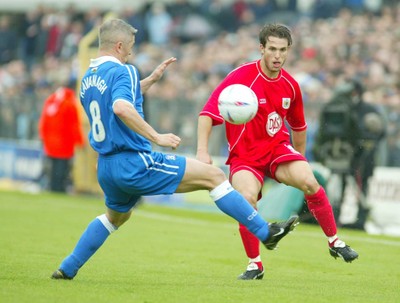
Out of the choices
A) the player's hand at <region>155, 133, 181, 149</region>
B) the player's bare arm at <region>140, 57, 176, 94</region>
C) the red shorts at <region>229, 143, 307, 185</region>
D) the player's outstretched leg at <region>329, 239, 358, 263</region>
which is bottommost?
the player's outstretched leg at <region>329, 239, 358, 263</region>

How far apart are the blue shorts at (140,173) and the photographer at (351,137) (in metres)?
9.30

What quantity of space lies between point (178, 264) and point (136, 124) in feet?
10.4

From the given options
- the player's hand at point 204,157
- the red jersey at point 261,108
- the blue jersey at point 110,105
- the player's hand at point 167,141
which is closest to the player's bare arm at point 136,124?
the player's hand at point 167,141

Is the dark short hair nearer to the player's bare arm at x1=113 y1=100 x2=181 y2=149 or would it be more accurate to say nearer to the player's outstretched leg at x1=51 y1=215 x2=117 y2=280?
the player's bare arm at x1=113 y1=100 x2=181 y2=149

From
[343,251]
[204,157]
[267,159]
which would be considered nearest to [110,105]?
[204,157]

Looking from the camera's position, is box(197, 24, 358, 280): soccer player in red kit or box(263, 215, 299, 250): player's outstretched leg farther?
box(197, 24, 358, 280): soccer player in red kit

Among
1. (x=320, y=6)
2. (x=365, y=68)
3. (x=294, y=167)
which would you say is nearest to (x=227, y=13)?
(x=320, y=6)

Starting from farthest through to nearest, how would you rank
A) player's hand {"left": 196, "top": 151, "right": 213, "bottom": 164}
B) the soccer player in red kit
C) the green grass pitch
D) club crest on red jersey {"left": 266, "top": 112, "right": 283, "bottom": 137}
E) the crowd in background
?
the crowd in background, club crest on red jersey {"left": 266, "top": 112, "right": 283, "bottom": 137}, the soccer player in red kit, player's hand {"left": 196, "top": 151, "right": 213, "bottom": 164}, the green grass pitch

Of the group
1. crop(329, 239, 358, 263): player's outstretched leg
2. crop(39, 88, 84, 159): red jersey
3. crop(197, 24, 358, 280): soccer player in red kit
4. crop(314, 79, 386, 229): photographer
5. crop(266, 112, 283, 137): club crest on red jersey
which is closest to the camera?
crop(329, 239, 358, 263): player's outstretched leg

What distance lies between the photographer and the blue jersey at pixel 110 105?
28.8 feet

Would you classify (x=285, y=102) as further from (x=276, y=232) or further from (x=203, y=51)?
(x=203, y=51)

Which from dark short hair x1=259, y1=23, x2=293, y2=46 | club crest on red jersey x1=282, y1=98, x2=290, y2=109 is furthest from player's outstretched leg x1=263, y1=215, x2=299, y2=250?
dark short hair x1=259, y1=23, x2=293, y2=46

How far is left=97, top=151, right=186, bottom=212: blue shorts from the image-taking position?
8.77 m

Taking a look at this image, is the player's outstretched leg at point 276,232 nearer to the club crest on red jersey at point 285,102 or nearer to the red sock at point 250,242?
the red sock at point 250,242
